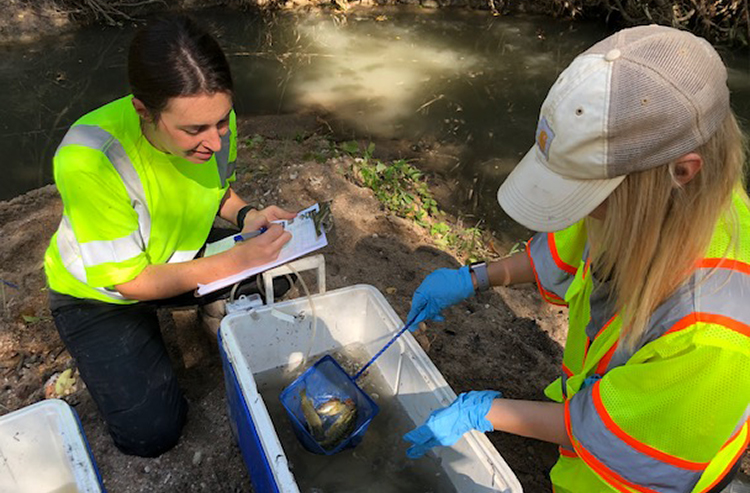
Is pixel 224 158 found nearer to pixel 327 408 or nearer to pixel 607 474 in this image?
pixel 327 408

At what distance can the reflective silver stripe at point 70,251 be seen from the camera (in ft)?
5.83

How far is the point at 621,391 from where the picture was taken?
1146 millimetres

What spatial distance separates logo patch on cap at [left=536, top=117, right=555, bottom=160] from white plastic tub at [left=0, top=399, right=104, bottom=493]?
46.7 inches

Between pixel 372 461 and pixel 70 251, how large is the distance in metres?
1.17

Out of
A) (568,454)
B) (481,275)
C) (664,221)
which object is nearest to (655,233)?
(664,221)

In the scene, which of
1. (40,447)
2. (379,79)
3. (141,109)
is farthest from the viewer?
(379,79)

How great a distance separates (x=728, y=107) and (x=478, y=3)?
21.9 feet

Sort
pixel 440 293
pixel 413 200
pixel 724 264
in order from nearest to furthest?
pixel 724 264 → pixel 440 293 → pixel 413 200

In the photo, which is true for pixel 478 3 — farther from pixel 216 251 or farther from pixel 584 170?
pixel 584 170

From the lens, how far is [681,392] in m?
1.06

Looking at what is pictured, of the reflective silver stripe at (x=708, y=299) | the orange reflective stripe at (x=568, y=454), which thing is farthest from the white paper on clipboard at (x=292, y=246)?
the reflective silver stripe at (x=708, y=299)

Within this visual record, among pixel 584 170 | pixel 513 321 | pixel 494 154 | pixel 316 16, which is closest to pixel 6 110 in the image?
pixel 316 16

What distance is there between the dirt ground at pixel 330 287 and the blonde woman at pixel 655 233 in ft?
2.90

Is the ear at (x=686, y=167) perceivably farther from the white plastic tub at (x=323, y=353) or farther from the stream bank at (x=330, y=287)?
the stream bank at (x=330, y=287)
